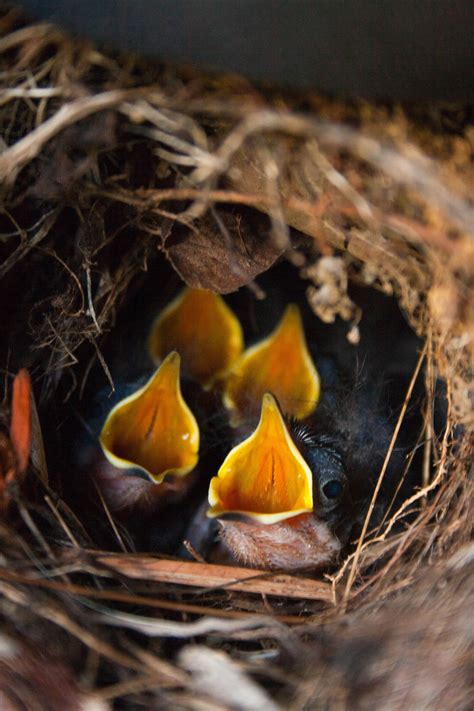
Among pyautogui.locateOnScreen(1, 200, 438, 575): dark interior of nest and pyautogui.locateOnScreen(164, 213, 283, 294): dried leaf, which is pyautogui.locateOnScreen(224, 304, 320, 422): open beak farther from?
pyautogui.locateOnScreen(164, 213, 283, 294): dried leaf

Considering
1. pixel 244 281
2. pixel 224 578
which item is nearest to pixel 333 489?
pixel 224 578

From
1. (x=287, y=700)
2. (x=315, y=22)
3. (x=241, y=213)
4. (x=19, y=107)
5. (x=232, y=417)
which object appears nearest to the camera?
(x=315, y=22)

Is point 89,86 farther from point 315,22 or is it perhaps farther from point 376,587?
point 376,587

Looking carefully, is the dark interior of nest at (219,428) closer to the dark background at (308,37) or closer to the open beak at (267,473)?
the open beak at (267,473)

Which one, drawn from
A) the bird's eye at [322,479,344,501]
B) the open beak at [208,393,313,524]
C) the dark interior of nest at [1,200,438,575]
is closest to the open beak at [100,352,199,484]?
the dark interior of nest at [1,200,438,575]

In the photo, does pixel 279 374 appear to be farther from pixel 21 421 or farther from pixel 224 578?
pixel 21 421

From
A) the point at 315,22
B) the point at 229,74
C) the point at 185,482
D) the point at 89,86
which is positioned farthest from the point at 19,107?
the point at 185,482
